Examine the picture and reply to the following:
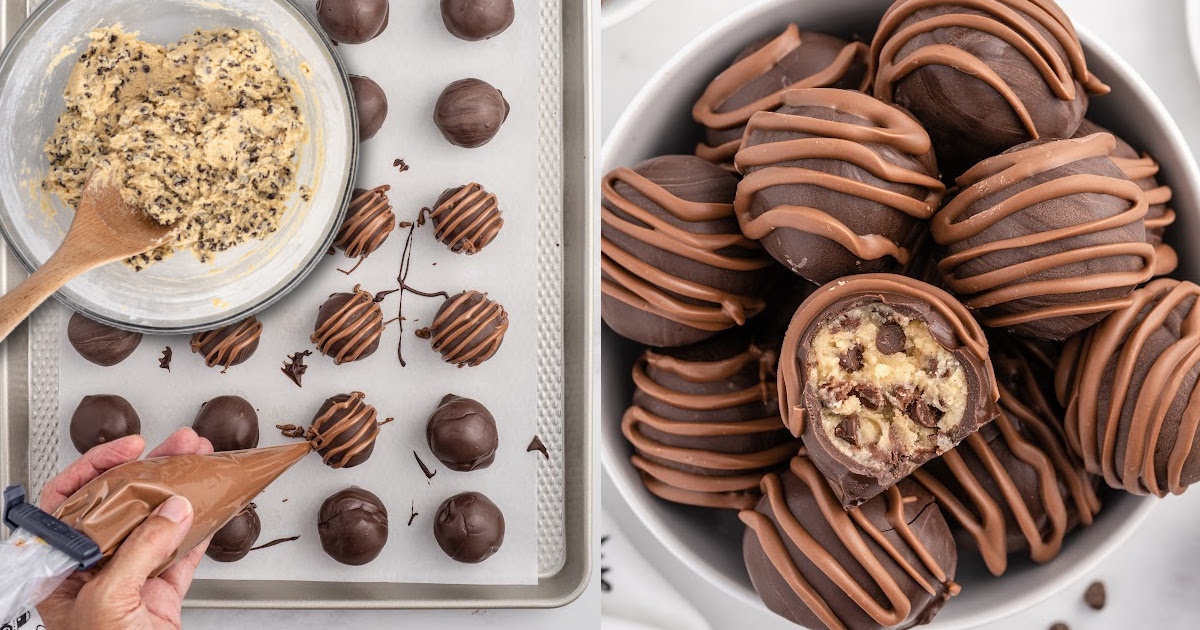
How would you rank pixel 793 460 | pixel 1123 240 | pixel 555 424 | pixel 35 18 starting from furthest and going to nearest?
1. pixel 555 424
2. pixel 35 18
3. pixel 793 460
4. pixel 1123 240

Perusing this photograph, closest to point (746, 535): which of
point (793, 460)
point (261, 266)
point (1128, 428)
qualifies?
point (793, 460)

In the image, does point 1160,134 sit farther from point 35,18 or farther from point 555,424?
point 35,18

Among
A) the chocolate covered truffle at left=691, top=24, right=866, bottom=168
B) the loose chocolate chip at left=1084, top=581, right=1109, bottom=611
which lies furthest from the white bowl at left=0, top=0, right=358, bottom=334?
the loose chocolate chip at left=1084, top=581, right=1109, bottom=611

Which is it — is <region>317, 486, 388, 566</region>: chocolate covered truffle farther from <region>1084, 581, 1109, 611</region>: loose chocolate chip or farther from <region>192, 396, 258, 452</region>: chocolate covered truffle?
<region>1084, 581, 1109, 611</region>: loose chocolate chip

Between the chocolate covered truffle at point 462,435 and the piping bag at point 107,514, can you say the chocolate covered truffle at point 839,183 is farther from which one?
the piping bag at point 107,514

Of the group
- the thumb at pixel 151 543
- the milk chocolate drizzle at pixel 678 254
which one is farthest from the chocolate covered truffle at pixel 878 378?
the thumb at pixel 151 543

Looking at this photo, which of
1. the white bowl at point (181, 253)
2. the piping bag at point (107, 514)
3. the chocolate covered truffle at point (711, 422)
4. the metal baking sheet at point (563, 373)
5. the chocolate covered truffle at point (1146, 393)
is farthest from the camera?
the metal baking sheet at point (563, 373)
